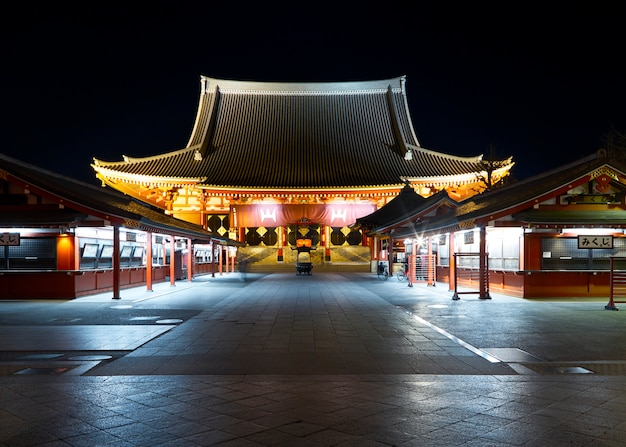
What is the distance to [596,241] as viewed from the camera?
15.9 m

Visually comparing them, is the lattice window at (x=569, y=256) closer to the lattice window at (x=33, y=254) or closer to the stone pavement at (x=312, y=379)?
the stone pavement at (x=312, y=379)

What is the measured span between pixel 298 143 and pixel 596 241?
3259 centimetres

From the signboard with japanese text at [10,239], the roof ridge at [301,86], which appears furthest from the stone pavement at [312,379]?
the roof ridge at [301,86]

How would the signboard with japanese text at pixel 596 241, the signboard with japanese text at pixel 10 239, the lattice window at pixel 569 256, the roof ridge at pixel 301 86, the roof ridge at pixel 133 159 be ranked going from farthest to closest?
the roof ridge at pixel 301 86
the roof ridge at pixel 133 159
the lattice window at pixel 569 256
the signboard with japanese text at pixel 10 239
the signboard with japanese text at pixel 596 241

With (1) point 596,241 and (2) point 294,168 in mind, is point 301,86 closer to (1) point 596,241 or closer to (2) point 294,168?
(2) point 294,168

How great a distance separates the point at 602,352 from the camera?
8.71 metres

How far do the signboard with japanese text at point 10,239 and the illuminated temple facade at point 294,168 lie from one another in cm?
2113

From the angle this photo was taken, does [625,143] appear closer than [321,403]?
No

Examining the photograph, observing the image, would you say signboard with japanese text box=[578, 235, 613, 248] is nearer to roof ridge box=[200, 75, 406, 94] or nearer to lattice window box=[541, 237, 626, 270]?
lattice window box=[541, 237, 626, 270]

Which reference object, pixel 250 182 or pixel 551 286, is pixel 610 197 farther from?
pixel 250 182

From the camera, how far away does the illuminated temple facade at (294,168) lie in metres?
39.4

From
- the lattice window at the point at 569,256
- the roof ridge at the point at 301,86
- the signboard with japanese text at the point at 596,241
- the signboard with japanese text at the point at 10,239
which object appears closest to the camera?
the signboard with japanese text at the point at 596,241

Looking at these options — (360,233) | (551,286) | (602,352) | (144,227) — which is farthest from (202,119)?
(602,352)

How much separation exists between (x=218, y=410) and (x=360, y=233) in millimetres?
39048
